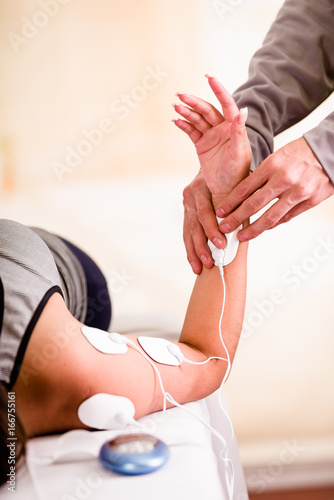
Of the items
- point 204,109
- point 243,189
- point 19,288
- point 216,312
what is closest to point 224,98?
point 204,109

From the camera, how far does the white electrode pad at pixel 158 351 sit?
77 centimetres

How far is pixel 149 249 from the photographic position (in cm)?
192

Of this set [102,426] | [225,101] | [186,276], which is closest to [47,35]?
[186,276]

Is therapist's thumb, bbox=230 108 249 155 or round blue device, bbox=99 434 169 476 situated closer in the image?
round blue device, bbox=99 434 169 476

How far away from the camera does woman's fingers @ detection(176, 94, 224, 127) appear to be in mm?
880

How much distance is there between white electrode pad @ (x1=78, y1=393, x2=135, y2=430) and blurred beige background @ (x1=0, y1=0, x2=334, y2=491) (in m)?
0.99

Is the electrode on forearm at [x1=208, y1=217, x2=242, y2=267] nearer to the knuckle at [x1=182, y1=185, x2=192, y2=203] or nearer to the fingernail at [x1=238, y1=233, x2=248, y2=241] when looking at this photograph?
the fingernail at [x1=238, y1=233, x2=248, y2=241]

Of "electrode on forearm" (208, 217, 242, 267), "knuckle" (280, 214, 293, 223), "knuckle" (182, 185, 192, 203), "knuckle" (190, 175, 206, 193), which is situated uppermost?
"knuckle" (190, 175, 206, 193)

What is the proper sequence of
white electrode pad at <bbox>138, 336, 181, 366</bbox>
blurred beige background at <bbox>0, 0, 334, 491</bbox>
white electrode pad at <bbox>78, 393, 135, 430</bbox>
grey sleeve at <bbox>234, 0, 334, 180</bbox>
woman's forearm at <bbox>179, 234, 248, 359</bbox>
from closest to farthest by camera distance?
white electrode pad at <bbox>78, 393, 135, 430</bbox> < white electrode pad at <bbox>138, 336, 181, 366</bbox> < woman's forearm at <bbox>179, 234, 248, 359</bbox> < grey sleeve at <bbox>234, 0, 334, 180</bbox> < blurred beige background at <bbox>0, 0, 334, 491</bbox>

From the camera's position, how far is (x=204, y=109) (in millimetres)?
905

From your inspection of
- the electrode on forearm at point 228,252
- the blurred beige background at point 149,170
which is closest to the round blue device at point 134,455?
the electrode on forearm at point 228,252

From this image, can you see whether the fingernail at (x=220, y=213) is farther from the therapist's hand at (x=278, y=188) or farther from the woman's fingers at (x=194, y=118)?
the woman's fingers at (x=194, y=118)

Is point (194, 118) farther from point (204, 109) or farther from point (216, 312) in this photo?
point (216, 312)

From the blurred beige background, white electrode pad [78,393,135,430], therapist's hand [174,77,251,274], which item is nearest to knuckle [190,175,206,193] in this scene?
therapist's hand [174,77,251,274]
